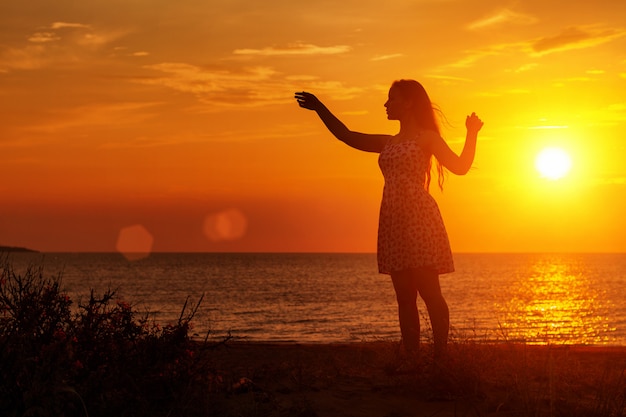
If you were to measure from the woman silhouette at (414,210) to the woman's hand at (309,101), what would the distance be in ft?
2.44

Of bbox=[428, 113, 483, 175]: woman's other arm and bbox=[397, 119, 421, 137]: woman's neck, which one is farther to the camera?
bbox=[397, 119, 421, 137]: woman's neck

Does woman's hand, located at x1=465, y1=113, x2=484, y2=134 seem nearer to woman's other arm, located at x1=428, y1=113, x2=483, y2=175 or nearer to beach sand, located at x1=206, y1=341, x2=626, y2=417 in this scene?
woman's other arm, located at x1=428, y1=113, x2=483, y2=175

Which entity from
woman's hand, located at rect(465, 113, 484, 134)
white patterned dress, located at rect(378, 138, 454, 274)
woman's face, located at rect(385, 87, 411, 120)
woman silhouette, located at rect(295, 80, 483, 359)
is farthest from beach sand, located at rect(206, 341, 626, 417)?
woman's face, located at rect(385, 87, 411, 120)

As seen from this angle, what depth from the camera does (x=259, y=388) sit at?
6.34 metres

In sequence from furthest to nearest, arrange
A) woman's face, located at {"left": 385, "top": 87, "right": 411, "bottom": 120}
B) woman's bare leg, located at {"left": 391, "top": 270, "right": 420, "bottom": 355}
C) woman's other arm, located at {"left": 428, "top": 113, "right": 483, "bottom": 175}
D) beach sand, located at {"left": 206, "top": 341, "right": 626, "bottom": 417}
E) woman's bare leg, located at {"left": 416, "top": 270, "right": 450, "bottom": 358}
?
woman's face, located at {"left": 385, "top": 87, "right": 411, "bottom": 120}, woman's bare leg, located at {"left": 391, "top": 270, "right": 420, "bottom": 355}, woman's bare leg, located at {"left": 416, "top": 270, "right": 450, "bottom": 358}, woman's other arm, located at {"left": 428, "top": 113, "right": 483, "bottom": 175}, beach sand, located at {"left": 206, "top": 341, "right": 626, "bottom": 417}

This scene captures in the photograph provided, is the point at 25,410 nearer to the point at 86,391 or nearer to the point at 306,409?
the point at 86,391

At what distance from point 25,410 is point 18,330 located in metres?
1.20

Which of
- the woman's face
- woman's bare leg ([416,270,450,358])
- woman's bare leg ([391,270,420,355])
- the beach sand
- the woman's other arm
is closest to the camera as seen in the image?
the beach sand

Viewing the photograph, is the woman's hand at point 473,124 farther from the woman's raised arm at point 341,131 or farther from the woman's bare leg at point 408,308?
the woman's bare leg at point 408,308

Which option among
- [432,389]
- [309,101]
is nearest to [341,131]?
[309,101]

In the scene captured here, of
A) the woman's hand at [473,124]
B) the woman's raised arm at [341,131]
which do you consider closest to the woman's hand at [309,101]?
the woman's raised arm at [341,131]

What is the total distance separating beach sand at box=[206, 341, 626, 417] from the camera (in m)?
5.49

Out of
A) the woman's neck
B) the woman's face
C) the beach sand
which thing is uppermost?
the woman's face

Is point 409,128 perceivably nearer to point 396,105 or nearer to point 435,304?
point 396,105
